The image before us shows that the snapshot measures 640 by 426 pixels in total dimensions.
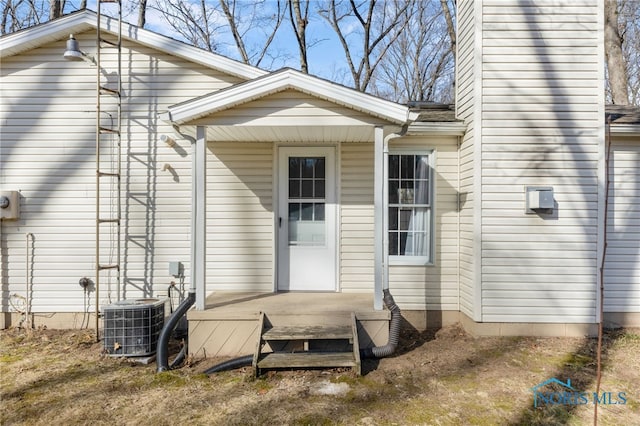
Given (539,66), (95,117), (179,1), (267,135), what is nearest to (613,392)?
(539,66)

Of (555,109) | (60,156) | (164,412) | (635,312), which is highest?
(555,109)

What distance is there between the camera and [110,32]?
4883 millimetres

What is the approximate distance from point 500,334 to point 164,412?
12.4 feet

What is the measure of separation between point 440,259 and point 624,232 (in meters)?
2.42

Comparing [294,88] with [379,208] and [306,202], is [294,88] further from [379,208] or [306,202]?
[306,202]

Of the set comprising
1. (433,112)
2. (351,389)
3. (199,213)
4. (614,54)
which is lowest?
(351,389)

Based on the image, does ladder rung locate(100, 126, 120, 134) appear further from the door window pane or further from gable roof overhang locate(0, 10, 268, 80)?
the door window pane

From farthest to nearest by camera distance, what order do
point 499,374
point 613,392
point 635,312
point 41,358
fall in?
1. point 635,312
2. point 41,358
3. point 499,374
4. point 613,392

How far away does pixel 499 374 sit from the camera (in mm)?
3611

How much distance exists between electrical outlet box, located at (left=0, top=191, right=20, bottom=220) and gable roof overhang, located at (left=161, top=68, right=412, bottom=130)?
2.69 m

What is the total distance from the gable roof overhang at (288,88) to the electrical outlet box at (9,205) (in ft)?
8.81

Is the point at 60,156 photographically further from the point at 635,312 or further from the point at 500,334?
the point at 635,312

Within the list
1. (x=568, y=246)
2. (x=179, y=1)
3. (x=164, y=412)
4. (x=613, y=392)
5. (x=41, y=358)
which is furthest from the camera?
(x=179, y=1)

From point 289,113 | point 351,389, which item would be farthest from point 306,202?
point 351,389
